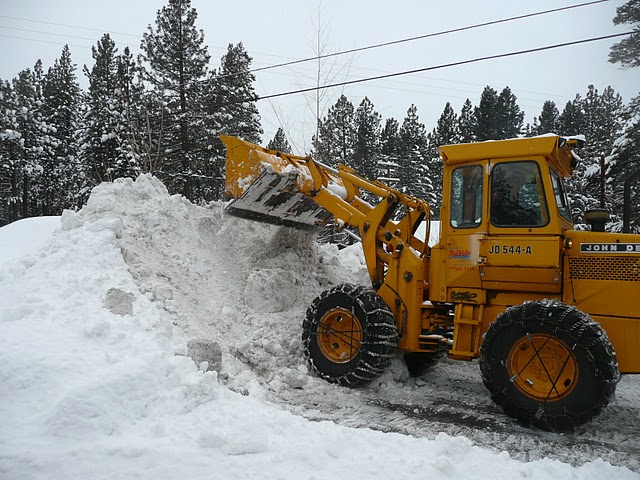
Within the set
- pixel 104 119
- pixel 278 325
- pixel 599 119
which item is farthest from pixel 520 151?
pixel 599 119

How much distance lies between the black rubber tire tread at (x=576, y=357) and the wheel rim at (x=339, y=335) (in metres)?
1.56

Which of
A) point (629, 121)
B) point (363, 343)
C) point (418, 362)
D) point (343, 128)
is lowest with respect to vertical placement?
point (418, 362)

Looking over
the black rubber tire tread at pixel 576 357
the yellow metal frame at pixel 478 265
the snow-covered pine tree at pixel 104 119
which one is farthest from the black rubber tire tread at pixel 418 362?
the snow-covered pine tree at pixel 104 119

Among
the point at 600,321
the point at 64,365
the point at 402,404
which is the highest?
the point at 600,321

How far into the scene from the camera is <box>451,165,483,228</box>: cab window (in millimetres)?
5445

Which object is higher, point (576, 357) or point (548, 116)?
point (548, 116)

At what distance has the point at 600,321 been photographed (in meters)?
4.91

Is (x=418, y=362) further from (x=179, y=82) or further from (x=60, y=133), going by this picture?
(x=60, y=133)

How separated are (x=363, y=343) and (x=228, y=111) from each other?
71.1ft

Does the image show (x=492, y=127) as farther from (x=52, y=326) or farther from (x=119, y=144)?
(x=52, y=326)

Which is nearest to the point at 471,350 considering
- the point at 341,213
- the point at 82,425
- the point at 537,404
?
the point at 537,404

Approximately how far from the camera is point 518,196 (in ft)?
17.3

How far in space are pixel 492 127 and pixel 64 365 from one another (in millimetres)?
40493

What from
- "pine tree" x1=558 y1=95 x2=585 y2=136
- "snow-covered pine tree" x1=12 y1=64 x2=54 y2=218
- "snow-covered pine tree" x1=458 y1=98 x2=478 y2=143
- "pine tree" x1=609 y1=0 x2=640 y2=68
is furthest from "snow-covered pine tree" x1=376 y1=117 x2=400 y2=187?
"snow-covered pine tree" x1=12 y1=64 x2=54 y2=218
